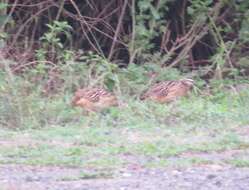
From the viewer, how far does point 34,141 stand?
9328mm

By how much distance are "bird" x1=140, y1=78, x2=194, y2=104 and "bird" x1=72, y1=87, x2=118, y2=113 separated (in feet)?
2.28

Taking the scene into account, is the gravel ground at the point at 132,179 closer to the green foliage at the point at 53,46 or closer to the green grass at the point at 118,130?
the green grass at the point at 118,130

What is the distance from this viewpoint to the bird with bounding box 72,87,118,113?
434 inches

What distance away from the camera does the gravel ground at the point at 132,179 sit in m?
7.36

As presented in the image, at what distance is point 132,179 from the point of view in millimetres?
7672

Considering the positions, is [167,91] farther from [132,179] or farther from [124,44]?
[132,179]

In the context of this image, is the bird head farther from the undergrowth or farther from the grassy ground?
the grassy ground

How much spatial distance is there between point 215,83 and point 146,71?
1.00 meters

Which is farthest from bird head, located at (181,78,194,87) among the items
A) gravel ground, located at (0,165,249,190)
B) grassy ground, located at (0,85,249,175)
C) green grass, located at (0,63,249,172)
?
gravel ground, located at (0,165,249,190)

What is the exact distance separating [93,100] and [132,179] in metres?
3.48

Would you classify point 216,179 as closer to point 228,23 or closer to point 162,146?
point 162,146

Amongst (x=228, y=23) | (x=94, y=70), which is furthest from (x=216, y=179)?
(x=228, y=23)

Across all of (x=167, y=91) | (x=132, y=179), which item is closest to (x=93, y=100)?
(x=167, y=91)

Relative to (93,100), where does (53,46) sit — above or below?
above
